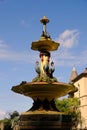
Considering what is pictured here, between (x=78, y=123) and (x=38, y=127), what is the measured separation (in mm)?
59243

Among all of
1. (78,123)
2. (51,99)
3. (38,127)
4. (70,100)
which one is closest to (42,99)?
(51,99)

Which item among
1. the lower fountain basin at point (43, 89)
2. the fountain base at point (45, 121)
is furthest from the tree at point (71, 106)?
the fountain base at point (45, 121)

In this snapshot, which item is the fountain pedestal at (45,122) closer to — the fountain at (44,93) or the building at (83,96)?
the fountain at (44,93)

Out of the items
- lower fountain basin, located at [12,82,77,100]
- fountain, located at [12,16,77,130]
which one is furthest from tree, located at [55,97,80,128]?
lower fountain basin, located at [12,82,77,100]

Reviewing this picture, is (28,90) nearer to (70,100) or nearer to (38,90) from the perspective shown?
(38,90)

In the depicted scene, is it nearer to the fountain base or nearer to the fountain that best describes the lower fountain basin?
the fountain

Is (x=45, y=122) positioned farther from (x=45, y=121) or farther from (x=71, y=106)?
(x=71, y=106)

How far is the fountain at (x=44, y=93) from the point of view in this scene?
1659 cm

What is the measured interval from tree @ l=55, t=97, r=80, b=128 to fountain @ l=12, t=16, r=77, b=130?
→ 44810 mm

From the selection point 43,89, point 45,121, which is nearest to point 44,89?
point 43,89

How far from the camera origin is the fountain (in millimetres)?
16594

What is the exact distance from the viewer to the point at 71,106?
6762 cm

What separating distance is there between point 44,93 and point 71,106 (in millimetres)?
50972

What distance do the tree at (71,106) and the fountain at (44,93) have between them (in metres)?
44.8
